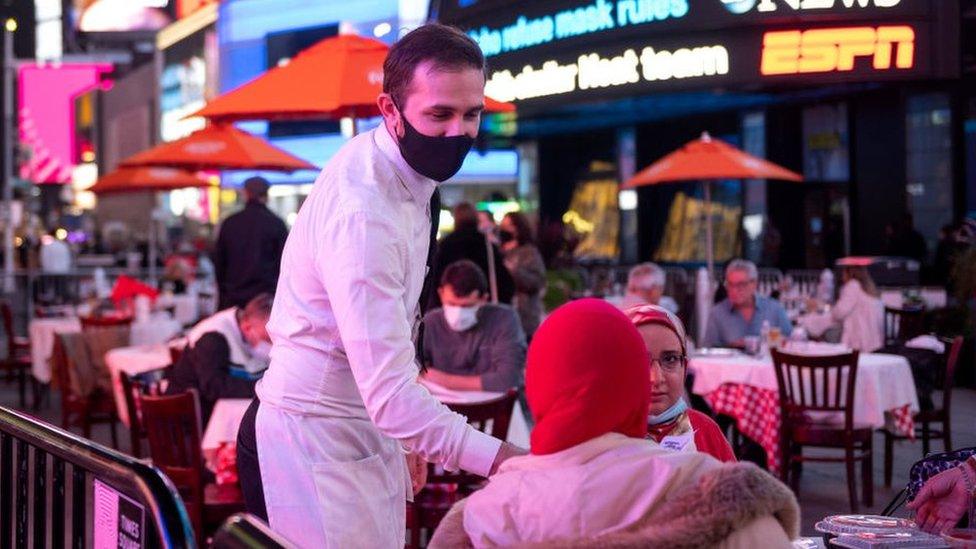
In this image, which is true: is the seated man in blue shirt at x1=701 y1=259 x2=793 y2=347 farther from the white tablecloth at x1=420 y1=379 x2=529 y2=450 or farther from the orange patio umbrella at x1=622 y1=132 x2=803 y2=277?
the orange patio umbrella at x1=622 y1=132 x2=803 y2=277

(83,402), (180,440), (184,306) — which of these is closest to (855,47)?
(184,306)

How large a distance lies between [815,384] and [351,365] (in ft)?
22.6

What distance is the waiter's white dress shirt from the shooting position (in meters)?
2.84

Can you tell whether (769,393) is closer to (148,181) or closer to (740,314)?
(740,314)

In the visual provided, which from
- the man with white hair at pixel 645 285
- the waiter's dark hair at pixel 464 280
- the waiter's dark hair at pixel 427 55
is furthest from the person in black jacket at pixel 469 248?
the waiter's dark hair at pixel 427 55

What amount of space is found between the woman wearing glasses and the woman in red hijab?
1644 millimetres

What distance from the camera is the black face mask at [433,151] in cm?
297

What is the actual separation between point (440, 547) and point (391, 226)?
29.4 inches

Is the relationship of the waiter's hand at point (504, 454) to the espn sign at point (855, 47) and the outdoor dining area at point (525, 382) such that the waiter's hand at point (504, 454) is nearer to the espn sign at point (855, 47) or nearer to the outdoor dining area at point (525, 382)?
the outdoor dining area at point (525, 382)

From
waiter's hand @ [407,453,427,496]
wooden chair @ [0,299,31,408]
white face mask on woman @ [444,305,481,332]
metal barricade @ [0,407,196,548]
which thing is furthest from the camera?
wooden chair @ [0,299,31,408]

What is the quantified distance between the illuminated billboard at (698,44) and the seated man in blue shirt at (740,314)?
6.41 meters

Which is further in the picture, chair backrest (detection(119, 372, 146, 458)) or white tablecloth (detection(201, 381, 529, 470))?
chair backrest (detection(119, 372, 146, 458))

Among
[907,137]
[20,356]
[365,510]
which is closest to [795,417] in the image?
[365,510]

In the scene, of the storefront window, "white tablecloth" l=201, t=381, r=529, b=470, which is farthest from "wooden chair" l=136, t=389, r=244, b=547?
the storefront window
